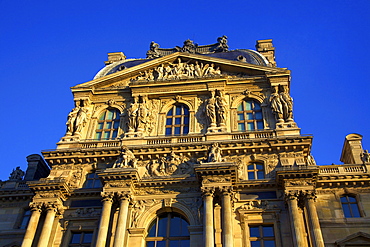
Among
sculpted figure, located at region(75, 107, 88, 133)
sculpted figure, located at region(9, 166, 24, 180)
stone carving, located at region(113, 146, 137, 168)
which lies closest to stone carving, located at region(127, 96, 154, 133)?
stone carving, located at region(113, 146, 137, 168)

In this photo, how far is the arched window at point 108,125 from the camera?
32.9 meters

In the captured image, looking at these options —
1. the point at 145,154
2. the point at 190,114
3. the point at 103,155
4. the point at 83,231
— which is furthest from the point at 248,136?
the point at 83,231

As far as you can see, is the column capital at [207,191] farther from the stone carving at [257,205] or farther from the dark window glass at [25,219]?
the dark window glass at [25,219]

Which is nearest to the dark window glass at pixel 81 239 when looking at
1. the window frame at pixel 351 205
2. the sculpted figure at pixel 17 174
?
the sculpted figure at pixel 17 174

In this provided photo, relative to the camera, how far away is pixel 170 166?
29.0m

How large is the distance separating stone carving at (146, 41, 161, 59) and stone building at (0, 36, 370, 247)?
7038mm

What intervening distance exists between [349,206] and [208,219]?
353 inches

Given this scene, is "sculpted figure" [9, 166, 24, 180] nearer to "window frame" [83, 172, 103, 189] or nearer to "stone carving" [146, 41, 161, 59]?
"window frame" [83, 172, 103, 189]

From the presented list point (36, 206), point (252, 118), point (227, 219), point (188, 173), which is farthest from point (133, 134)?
point (227, 219)

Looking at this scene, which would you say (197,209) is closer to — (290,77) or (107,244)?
(107,244)

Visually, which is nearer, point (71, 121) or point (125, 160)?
point (125, 160)

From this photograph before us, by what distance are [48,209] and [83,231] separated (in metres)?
2.53

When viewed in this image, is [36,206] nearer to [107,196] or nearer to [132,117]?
[107,196]

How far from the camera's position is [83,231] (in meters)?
27.4
